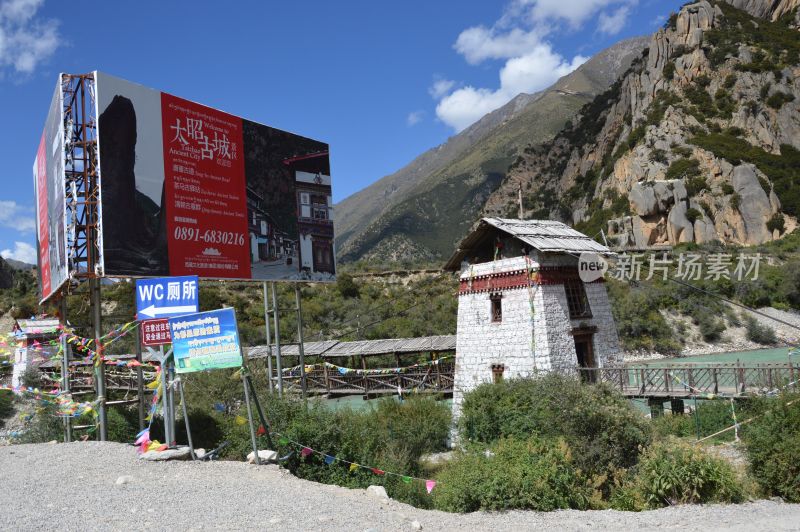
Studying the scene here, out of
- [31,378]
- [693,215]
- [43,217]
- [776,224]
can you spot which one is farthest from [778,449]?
[776,224]

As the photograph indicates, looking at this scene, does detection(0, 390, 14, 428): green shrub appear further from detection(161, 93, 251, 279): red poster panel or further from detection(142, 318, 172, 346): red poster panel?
detection(142, 318, 172, 346): red poster panel

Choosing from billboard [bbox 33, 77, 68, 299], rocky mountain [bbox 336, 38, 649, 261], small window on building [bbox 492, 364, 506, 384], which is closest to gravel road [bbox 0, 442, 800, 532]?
billboard [bbox 33, 77, 68, 299]

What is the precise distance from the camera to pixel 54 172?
628 inches

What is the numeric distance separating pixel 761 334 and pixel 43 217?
47278mm

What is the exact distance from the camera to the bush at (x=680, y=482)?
12.2 metres

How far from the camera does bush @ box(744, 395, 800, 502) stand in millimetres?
12578

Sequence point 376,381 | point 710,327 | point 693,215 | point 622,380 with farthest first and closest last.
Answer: point 693,215 < point 710,327 < point 376,381 < point 622,380

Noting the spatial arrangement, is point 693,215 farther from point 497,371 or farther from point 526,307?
point 497,371

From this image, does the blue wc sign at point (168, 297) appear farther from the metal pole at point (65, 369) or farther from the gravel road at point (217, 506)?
the metal pole at point (65, 369)

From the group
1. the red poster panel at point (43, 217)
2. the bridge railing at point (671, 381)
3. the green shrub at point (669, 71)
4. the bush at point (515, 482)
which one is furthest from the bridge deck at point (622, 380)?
the green shrub at point (669, 71)

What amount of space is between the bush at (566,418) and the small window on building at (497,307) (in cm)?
238

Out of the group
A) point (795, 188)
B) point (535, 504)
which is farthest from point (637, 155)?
point (535, 504)

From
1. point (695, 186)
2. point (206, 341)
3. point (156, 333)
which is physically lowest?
point (206, 341)

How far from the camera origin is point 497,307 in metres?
20.8
